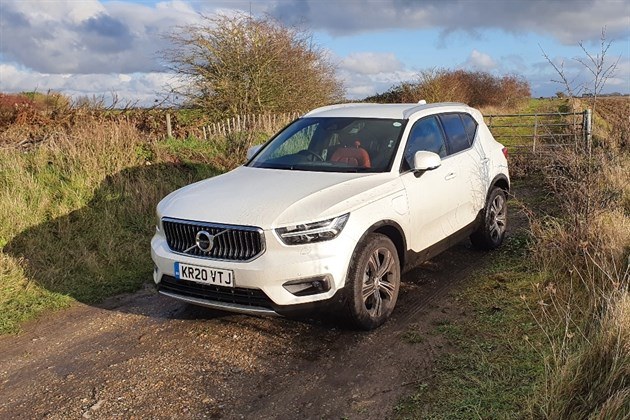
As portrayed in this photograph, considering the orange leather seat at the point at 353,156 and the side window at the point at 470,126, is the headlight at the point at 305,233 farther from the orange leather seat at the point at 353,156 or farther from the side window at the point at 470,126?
the side window at the point at 470,126

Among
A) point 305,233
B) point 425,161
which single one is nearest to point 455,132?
point 425,161

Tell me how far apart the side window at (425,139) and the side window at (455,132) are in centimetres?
16

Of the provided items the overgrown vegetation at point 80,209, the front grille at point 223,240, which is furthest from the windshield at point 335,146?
the overgrown vegetation at point 80,209

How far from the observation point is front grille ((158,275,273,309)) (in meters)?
4.26

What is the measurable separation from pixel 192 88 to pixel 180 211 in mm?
15945

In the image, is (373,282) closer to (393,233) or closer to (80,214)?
(393,233)

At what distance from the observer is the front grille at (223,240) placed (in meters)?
4.26

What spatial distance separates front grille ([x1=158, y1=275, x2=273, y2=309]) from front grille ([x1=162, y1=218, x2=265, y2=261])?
0.24 meters

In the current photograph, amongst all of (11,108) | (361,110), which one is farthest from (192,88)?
(361,110)

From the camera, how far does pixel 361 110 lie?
6223 millimetres

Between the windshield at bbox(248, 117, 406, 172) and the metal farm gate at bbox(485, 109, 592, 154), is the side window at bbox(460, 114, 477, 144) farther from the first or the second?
the windshield at bbox(248, 117, 406, 172)

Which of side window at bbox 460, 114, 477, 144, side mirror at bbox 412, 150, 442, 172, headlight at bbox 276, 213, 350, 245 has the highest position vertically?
side window at bbox 460, 114, 477, 144

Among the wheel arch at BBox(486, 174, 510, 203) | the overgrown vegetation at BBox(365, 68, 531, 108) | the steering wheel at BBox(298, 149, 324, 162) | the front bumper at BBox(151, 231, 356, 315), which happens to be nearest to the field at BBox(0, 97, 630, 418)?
the wheel arch at BBox(486, 174, 510, 203)

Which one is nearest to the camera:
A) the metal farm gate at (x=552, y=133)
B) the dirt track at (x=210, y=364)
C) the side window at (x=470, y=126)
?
the dirt track at (x=210, y=364)
